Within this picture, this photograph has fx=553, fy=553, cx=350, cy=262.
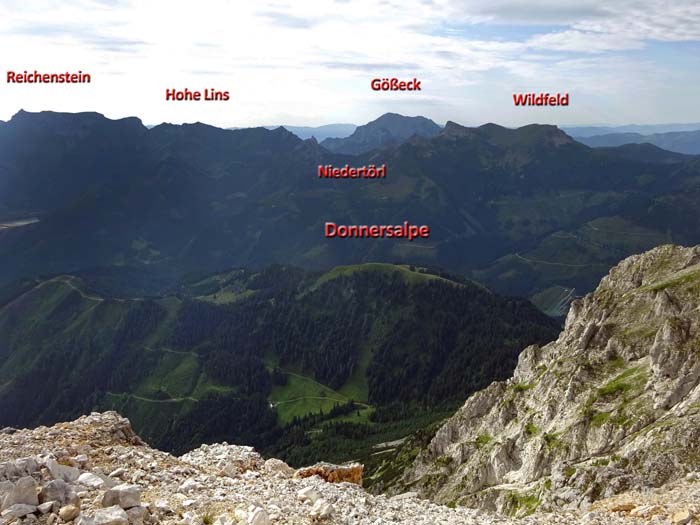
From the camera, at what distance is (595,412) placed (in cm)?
10419

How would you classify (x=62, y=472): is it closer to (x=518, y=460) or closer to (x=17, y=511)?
(x=17, y=511)

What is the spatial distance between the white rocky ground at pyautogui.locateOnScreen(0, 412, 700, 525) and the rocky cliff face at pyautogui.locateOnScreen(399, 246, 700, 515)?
4136cm

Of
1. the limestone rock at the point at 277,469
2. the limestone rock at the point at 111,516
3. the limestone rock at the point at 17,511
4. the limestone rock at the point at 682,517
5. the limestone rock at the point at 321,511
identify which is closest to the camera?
the limestone rock at the point at 111,516

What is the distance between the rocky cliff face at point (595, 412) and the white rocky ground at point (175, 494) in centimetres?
4136

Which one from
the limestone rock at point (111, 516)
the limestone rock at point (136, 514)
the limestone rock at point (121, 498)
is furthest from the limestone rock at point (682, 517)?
the limestone rock at point (111, 516)

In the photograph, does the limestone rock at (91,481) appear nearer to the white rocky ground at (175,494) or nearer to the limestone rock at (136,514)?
the white rocky ground at (175,494)

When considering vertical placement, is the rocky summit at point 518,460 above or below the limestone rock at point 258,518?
below

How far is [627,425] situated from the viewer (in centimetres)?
9450

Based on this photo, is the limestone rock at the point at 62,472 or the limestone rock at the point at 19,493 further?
the limestone rock at the point at 62,472

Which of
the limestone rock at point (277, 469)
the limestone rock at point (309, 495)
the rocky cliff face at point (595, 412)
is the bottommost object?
the rocky cliff face at point (595, 412)

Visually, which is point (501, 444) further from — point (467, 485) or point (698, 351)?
point (698, 351)

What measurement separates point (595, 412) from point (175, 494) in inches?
3766

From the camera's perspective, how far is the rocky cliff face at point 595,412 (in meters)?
78.1

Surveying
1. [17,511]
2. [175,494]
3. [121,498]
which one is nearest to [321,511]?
[175,494]
